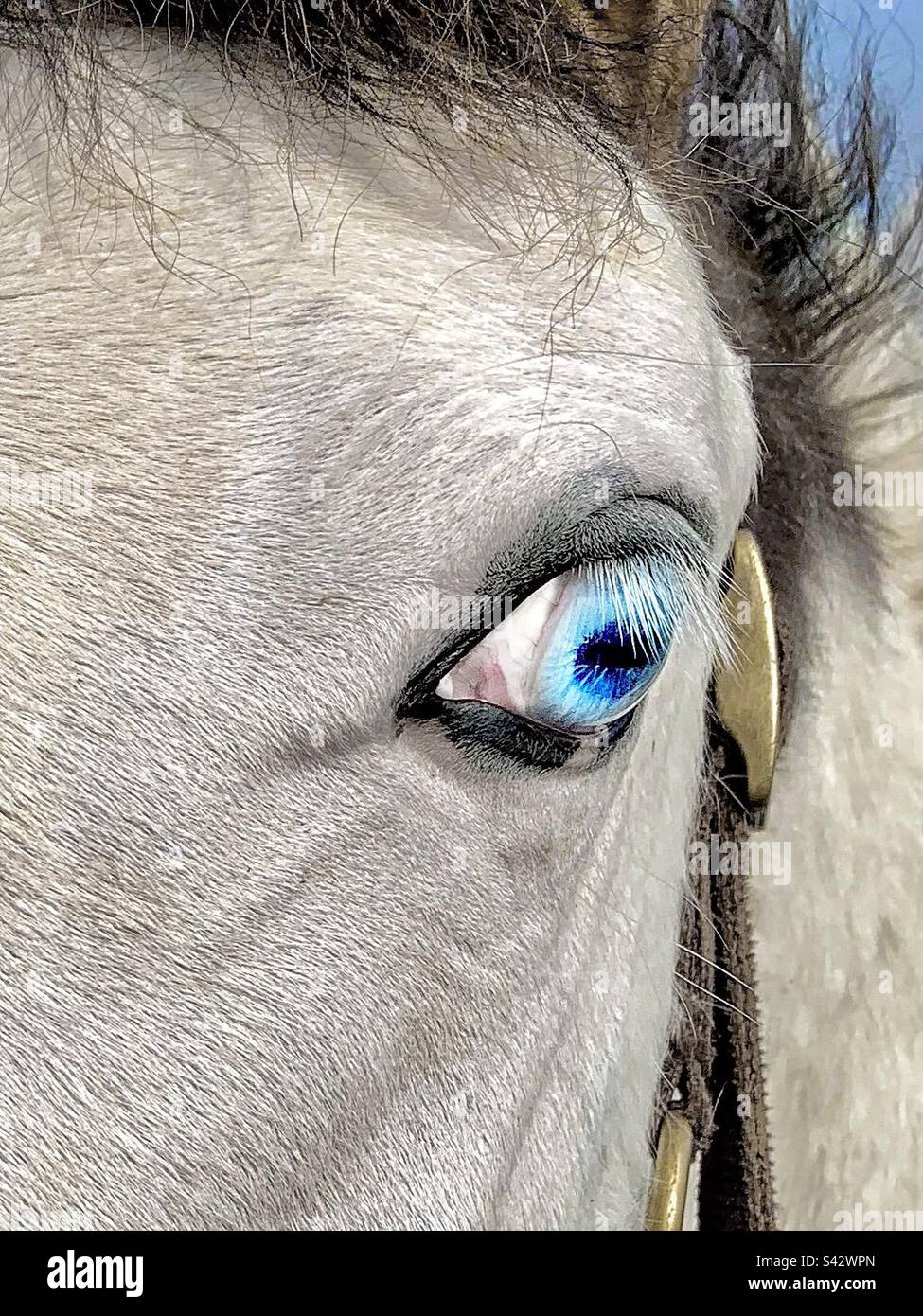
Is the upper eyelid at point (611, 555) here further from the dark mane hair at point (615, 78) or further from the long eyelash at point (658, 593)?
the dark mane hair at point (615, 78)

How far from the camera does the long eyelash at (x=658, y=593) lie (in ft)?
1.83

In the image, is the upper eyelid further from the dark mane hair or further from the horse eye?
the dark mane hair

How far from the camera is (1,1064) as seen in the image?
1.42 ft

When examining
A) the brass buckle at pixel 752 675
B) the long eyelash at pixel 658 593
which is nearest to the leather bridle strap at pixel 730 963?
the brass buckle at pixel 752 675

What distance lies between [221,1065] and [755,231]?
2.01ft

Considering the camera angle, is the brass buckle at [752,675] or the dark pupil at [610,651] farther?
the brass buckle at [752,675]

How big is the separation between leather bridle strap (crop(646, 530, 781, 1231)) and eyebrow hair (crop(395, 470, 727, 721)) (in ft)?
0.68

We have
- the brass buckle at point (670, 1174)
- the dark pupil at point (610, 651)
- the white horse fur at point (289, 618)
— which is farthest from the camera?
the brass buckle at point (670, 1174)

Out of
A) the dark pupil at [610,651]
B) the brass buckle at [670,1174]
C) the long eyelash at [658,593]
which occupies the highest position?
the long eyelash at [658,593]

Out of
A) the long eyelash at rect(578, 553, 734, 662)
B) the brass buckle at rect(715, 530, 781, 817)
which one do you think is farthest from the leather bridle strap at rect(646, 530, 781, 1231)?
the long eyelash at rect(578, 553, 734, 662)

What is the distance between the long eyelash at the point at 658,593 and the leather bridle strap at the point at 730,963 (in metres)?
0.16

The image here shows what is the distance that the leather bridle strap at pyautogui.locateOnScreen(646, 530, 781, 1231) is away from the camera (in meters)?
0.77

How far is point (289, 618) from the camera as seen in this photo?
1.61 feet
